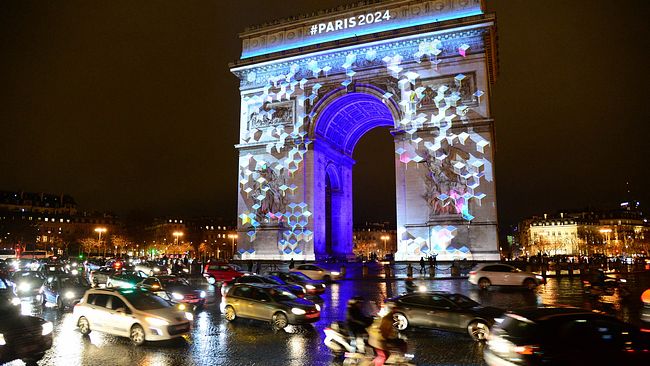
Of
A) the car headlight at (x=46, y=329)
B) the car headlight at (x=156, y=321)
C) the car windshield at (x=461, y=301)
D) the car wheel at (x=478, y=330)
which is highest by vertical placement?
the car windshield at (x=461, y=301)

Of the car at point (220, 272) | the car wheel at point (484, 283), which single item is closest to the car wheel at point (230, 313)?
the car at point (220, 272)

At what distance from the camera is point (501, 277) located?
25.4 metres

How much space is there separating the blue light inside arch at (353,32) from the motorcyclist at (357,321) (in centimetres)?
2921

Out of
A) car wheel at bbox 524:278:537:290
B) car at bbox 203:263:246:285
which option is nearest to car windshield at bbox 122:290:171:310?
car at bbox 203:263:246:285

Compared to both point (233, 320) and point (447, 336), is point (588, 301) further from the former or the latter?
point (233, 320)

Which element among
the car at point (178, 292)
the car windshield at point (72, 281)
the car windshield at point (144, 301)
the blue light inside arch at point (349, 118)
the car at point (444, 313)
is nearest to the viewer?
the car at point (444, 313)

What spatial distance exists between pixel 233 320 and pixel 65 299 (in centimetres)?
774

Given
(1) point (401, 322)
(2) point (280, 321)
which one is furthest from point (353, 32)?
(1) point (401, 322)

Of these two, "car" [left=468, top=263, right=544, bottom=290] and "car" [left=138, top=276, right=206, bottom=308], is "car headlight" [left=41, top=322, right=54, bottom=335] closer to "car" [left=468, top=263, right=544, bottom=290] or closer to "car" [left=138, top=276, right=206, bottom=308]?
"car" [left=138, top=276, right=206, bottom=308]

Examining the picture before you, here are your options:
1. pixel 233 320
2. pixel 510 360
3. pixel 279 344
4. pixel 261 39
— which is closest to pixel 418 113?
pixel 261 39

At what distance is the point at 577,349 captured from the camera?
6.92 meters

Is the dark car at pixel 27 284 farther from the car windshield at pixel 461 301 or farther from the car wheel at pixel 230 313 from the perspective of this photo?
the car windshield at pixel 461 301

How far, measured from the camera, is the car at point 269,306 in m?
13.9

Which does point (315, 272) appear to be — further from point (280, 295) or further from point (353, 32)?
point (353, 32)
